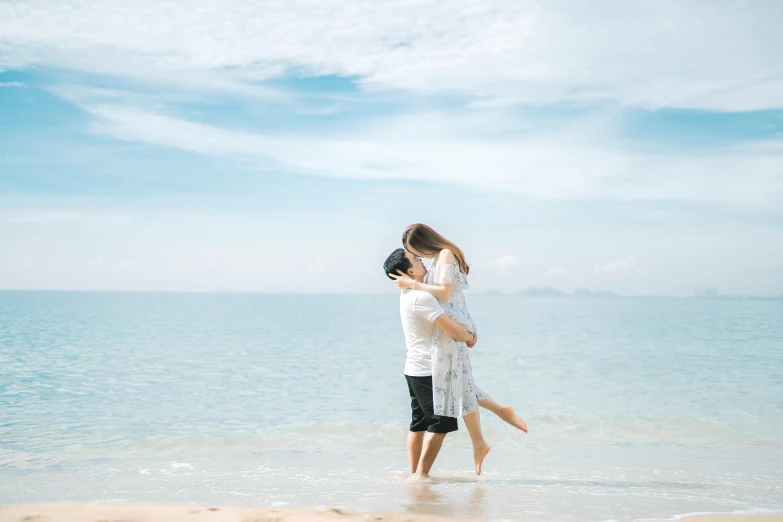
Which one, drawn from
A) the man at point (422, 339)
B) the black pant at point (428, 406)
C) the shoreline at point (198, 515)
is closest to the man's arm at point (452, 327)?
the man at point (422, 339)

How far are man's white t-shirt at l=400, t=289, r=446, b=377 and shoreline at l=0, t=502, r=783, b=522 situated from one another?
125 centimetres

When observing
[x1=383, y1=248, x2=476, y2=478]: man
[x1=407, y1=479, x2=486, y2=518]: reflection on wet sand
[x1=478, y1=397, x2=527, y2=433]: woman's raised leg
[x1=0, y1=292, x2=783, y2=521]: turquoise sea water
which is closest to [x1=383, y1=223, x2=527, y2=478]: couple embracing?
[x1=383, y1=248, x2=476, y2=478]: man

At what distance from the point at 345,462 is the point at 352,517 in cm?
261

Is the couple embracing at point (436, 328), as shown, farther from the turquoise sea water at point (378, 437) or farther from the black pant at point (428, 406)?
the turquoise sea water at point (378, 437)

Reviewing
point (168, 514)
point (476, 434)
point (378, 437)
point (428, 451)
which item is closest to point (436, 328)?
point (476, 434)

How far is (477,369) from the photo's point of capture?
17266 mm

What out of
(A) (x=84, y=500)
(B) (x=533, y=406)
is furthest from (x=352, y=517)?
(B) (x=533, y=406)

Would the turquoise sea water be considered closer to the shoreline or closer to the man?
the shoreline

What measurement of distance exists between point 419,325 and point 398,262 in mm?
550

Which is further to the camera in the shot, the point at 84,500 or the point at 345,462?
the point at 345,462

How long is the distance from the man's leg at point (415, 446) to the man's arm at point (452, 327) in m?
1.06

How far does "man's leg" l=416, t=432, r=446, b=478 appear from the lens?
596 centimetres

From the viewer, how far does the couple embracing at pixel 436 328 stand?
5.55m

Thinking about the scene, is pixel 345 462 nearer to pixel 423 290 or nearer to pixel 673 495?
pixel 423 290
